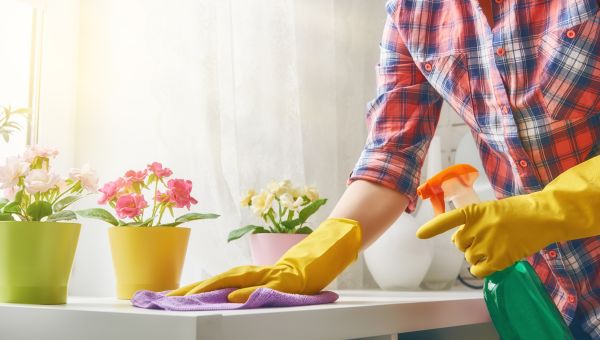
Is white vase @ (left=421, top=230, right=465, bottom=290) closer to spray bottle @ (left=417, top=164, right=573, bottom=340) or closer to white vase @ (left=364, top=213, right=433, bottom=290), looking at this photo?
white vase @ (left=364, top=213, right=433, bottom=290)

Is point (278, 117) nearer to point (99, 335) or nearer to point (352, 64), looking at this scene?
point (352, 64)

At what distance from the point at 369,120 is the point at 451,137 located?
961 mm

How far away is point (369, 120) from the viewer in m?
1.25

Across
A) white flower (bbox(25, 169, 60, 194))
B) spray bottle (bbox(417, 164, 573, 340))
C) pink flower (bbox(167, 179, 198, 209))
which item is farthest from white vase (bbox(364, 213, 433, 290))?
white flower (bbox(25, 169, 60, 194))

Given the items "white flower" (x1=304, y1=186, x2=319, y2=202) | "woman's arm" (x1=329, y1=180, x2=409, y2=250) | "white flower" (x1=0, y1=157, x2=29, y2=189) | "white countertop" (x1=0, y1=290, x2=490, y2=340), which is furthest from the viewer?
"white flower" (x1=304, y1=186, x2=319, y2=202)

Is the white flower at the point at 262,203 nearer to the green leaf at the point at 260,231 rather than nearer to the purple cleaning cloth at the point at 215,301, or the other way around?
the green leaf at the point at 260,231

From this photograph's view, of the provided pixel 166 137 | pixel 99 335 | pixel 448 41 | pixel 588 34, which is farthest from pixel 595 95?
pixel 166 137

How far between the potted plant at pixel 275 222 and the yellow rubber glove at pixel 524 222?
630 millimetres

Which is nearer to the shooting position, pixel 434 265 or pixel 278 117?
pixel 278 117

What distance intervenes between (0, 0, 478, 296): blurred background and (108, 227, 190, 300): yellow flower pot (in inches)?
16.0

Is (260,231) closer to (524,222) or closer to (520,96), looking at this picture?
(520,96)

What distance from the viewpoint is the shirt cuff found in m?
1.15

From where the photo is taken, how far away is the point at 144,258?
44.4 inches

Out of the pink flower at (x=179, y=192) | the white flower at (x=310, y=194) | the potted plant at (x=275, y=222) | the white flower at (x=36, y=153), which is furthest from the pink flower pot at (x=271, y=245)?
the white flower at (x=36, y=153)
